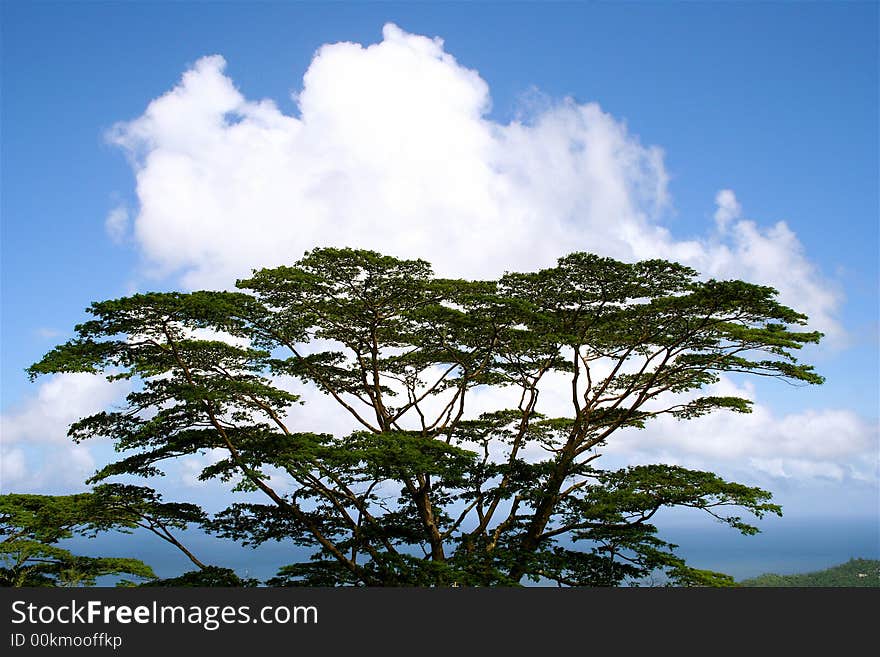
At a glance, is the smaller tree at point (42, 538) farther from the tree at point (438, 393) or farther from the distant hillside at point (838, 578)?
the distant hillside at point (838, 578)

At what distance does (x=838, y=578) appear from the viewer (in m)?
69.6

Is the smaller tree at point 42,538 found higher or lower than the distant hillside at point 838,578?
higher

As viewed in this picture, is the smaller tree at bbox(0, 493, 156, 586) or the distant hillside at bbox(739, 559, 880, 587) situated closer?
the smaller tree at bbox(0, 493, 156, 586)

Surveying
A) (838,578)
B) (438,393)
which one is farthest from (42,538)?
(838,578)

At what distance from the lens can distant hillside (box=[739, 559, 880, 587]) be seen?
201 ft

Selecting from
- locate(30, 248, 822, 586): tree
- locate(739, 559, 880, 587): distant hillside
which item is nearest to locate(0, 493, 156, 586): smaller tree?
locate(30, 248, 822, 586): tree

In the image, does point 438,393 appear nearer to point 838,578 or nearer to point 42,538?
point 42,538

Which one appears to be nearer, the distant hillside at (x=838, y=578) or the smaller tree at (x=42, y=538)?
the smaller tree at (x=42, y=538)

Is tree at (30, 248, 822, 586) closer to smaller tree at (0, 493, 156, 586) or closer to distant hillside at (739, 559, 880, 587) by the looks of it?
smaller tree at (0, 493, 156, 586)

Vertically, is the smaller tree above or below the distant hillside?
above

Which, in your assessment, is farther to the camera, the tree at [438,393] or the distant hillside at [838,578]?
the distant hillside at [838,578]

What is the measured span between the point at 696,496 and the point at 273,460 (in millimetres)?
10045

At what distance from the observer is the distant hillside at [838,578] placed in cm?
6119

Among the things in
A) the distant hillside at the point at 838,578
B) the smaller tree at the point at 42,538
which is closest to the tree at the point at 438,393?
the smaller tree at the point at 42,538
